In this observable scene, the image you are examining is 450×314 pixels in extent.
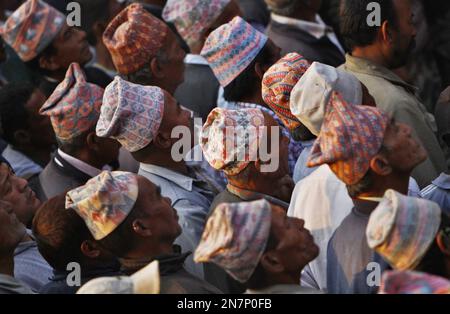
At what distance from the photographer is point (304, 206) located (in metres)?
5.80

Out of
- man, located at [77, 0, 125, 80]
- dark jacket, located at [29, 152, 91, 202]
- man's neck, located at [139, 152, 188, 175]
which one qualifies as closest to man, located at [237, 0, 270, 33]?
man, located at [77, 0, 125, 80]

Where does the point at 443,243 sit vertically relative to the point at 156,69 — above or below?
above

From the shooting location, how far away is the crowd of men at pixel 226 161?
16.5 ft

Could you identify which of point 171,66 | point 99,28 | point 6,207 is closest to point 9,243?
point 6,207

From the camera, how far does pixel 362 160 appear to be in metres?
5.31

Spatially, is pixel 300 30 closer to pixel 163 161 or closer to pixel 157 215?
pixel 163 161

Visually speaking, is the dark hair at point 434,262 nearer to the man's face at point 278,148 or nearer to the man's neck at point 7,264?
the man's face at point 278,148

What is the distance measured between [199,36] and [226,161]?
229 cm
